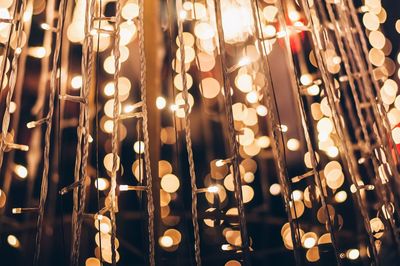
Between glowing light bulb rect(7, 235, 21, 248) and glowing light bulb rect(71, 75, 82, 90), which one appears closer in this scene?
glowing light bulb rect(7, 235, 21, 248)

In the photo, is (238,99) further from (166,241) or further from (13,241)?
(13,241)

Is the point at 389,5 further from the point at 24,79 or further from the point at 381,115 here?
the point at 24,79

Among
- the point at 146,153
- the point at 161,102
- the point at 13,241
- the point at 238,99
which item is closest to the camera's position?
the point at 146,153

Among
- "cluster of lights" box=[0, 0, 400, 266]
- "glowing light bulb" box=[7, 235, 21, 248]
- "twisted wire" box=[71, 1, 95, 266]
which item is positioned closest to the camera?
"twisted wire" box=[71, 1, 95, 266]

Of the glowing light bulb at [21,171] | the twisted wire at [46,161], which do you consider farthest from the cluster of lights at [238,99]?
the twisted wire at [46,161]

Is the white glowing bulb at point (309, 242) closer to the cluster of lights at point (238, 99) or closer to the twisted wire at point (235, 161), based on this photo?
the cluster of lights at point (238, 99)

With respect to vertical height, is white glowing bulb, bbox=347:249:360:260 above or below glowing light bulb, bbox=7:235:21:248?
below

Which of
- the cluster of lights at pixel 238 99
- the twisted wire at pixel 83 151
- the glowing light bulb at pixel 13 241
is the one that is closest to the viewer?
the twisted wire at pixel 83 151

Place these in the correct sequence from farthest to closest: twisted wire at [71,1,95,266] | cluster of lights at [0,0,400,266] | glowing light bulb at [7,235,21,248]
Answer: cluster of lights at [0,0,400,266], glowing light bulb at [7,235,21,248], twisted wire at [71,1,95,266]

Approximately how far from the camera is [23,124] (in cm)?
Answer: 110

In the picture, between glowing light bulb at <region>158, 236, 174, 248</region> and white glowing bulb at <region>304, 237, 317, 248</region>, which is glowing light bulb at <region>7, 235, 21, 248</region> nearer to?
glowing light bulb at <region>158, 236, 174, 248</region>

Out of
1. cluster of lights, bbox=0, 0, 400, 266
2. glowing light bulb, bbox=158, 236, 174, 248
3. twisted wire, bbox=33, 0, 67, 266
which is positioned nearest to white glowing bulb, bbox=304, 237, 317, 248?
cluster of lights, bbox=0, 0, 400, 266

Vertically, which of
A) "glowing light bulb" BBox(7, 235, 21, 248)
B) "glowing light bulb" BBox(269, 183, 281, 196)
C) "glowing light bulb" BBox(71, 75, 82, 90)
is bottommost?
"glowing light bulb" BBox(7, 235, 21, 248)

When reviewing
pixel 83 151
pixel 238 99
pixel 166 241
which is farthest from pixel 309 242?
pixel 83 151
